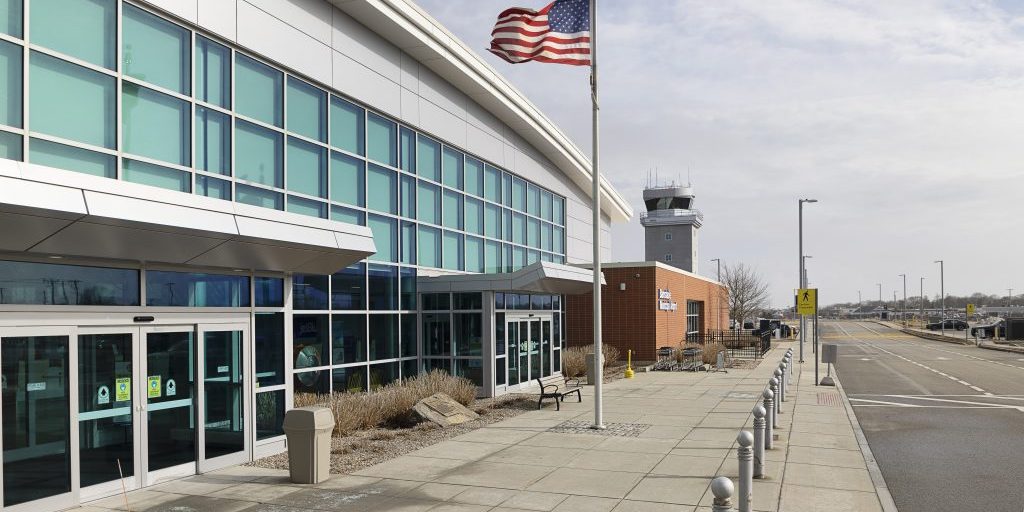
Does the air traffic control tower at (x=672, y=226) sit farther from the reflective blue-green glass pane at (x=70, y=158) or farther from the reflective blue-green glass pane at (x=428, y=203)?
the reflective blue-green glass pane at (x=70, y=158)

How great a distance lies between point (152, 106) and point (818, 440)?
41.9ft

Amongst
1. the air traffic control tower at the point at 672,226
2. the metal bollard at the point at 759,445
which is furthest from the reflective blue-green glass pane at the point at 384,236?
the air traffic control tower at the point at 672,226

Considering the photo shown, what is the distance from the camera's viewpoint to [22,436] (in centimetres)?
925

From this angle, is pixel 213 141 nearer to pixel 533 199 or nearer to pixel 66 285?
pixel 66 285

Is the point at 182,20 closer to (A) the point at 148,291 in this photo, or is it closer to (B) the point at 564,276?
(A) the point at 148,291

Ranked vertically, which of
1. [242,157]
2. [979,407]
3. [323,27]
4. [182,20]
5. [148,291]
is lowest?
[979,407]

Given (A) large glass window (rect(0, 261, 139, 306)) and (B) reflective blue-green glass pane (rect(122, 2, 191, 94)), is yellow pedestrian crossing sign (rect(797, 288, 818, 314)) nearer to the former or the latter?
(B) reflective blue-green glass pane (rect(122, 2, 191, 94))

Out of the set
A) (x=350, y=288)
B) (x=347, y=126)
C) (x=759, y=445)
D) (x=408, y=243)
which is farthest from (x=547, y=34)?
(x=759, y=445)

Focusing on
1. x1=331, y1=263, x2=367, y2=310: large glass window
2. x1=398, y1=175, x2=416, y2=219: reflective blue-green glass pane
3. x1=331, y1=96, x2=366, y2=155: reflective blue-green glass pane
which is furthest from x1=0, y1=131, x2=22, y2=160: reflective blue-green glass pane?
x1=398, y1=175, x2=416, y2=219: reflective blue-green glass pane

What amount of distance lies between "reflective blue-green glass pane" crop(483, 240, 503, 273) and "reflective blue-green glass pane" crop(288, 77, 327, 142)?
30.0ft

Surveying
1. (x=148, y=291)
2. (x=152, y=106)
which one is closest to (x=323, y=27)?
(x=152, y=106)

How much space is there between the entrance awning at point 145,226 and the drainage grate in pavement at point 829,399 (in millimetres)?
13321

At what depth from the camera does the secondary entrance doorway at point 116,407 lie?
9.30 meters

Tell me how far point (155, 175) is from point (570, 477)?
8117 mm
